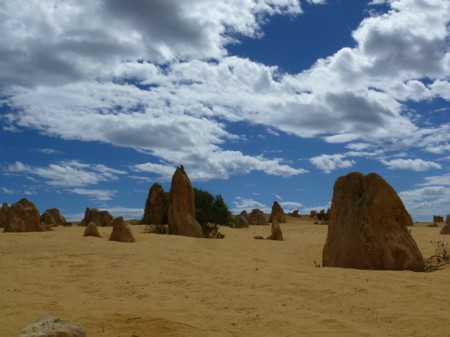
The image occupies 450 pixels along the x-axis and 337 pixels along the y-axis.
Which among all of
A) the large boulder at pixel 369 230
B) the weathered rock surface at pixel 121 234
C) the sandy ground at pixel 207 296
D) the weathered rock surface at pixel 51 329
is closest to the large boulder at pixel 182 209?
the weathered rock surface at pixel 121 234

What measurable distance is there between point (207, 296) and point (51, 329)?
3.12 metres

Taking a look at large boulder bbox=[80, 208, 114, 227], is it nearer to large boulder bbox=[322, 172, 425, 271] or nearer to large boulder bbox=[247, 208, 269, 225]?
large boulder bbox=[247, 208, 269, 225]

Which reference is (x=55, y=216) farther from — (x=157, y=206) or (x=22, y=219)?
(x=22, y=219)

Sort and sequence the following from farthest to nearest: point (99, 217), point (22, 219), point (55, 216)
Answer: point (55, 216) → point (99, 217) → point (22, 219)

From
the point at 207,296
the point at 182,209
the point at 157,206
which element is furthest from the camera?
the point at 157,206

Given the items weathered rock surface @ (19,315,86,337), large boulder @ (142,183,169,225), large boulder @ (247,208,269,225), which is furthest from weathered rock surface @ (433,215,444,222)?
weathered rock surface @ (19,315,86,337)

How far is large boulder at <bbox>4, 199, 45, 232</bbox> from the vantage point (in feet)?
56.0

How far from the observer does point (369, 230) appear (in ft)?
34.7

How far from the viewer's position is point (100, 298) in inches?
286

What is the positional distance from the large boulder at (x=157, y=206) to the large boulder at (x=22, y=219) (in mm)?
6847

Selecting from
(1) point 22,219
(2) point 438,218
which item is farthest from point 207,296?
(2) point 438,218

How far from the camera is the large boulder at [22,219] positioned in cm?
1706

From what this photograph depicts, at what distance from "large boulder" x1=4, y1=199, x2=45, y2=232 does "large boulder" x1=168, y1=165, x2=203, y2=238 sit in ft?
15.3

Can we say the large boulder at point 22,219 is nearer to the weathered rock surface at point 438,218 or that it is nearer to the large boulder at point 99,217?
the large boulder at point 99,217
